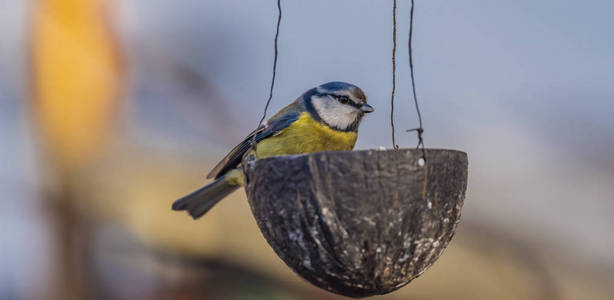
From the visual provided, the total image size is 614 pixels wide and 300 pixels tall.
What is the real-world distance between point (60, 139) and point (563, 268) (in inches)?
131

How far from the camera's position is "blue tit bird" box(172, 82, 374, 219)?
2219mm

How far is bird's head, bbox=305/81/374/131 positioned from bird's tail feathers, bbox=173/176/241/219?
1.43 feet

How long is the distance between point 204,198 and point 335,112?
590 millimetres

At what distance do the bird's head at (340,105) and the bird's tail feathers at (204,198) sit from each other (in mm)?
436

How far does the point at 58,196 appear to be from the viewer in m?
3.79

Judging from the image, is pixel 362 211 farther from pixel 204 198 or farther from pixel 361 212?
pixel 204 198

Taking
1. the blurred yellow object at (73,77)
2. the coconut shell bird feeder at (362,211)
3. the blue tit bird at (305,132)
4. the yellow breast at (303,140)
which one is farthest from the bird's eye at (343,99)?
the blurred yellow object at (73,77)

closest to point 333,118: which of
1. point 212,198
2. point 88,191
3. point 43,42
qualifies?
point 212,198

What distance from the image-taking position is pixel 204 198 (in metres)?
2.33

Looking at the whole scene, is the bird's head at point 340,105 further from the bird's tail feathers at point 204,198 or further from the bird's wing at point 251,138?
the bird's tail feathers at point 204,198

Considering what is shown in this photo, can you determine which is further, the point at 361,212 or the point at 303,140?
the point at 303,140

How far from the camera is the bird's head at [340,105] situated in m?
2.25

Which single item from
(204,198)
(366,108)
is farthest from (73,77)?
(366,108)

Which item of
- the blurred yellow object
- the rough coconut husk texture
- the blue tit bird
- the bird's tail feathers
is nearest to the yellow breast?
the blue tit bird
